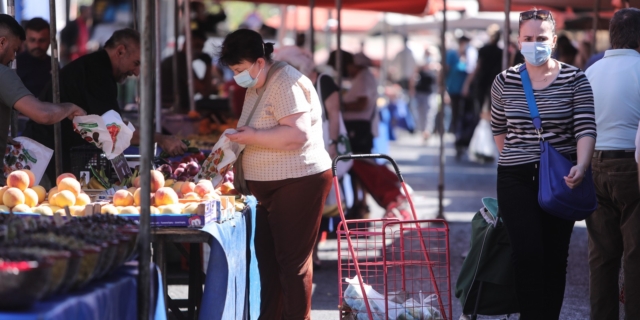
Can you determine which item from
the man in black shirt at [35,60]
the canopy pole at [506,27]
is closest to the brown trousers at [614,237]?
the canopy pole at [506,27]

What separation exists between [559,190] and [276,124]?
1.51 metres

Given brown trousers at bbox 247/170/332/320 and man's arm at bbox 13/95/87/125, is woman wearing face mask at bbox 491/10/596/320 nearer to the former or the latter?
brown trousers at bbox 247/170/332/320

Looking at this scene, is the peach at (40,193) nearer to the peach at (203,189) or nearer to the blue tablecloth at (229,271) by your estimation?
the peach at (203,189)

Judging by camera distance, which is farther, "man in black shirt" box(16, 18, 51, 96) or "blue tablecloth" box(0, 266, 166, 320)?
"man in black shirt" box(16, 18, 51, 96)

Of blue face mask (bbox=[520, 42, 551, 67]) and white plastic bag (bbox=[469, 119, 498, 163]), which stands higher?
blue face mask (bbox=[520, 42, 551, 67])

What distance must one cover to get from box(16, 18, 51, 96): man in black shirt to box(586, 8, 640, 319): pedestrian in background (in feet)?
16.7

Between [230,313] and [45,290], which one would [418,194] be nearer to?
[230,313]

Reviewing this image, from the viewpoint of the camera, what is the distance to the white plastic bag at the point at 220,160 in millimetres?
4961

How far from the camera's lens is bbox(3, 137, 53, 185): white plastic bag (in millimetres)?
5211

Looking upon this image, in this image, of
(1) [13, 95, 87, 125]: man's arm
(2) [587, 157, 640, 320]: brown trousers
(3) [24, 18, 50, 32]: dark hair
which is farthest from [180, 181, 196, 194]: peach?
(3) [24, 18, 50, 32]: dark hair

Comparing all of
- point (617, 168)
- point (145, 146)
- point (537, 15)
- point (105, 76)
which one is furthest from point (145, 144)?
point (617, 168)

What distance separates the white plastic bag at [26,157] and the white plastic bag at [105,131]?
15.9 inches

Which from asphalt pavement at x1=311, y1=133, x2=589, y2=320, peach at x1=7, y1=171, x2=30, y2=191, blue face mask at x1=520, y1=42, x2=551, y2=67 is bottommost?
asphalt pavement at x1=311, y1=133, x2=589, y2=320

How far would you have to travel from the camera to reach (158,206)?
180 inches
